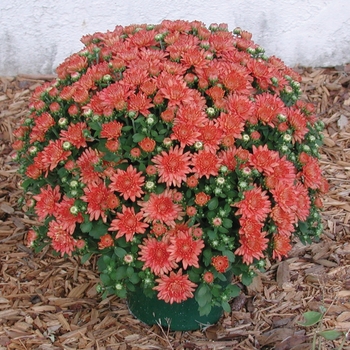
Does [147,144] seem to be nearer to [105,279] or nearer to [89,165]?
[89,165]

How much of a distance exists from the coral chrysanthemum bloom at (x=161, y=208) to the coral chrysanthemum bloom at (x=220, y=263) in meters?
0.22

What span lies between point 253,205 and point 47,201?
2.71 ft

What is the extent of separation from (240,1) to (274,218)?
2467mm

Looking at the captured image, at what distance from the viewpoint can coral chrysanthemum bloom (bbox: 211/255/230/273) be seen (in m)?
2.31

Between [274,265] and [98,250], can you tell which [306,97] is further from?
[98,250]

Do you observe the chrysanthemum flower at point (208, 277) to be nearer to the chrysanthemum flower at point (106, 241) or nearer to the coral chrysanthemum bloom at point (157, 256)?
the coral chrysanthemum bloom at point (157, 256)

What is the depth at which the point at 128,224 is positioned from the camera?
2.27 metres

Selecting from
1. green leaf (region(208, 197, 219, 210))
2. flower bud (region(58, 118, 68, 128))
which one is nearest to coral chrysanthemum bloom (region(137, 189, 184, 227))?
green leaf (region(208, 197, 219, 210))

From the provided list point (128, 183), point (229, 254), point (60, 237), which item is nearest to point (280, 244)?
point (229, 254)

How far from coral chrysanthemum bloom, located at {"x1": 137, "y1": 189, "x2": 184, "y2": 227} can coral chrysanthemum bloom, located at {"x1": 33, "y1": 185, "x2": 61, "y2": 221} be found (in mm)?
386

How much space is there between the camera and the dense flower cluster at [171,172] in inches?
89.7

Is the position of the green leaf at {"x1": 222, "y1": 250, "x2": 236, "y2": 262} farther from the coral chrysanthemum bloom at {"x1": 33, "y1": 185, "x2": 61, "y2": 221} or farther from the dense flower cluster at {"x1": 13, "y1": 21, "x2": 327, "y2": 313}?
the coral chrysanthemum bloom at {"x1": 33, "y1": 185, "x2": 61, "y2": 221}

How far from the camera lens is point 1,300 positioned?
310 centimetres

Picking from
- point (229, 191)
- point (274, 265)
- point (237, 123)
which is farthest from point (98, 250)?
point (274, 265)
